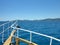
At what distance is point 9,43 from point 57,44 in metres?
13.4

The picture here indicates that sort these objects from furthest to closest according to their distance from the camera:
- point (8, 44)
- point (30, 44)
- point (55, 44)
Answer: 1. point (55, 44)
2. point (8, 44)
3. point (30, 44)

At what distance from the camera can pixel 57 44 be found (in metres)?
20.2

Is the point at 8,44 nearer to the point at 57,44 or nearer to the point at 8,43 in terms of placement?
the point at 8,43

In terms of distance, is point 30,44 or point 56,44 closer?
point 30,44

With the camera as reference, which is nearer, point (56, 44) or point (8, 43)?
point (8, 43)

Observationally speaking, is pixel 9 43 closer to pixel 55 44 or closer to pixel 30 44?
pixel 30 44

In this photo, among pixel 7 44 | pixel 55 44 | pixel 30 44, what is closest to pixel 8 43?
pixel 7 44

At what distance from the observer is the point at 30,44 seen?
22.2ft

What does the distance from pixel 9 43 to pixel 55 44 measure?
1319 cm

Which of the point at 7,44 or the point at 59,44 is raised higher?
the point at 7,44

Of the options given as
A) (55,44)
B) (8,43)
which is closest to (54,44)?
(55,44)

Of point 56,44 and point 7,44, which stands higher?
point 7,44

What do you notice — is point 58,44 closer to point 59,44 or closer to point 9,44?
point 59,44

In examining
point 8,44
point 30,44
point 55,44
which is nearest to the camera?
point 30,44
